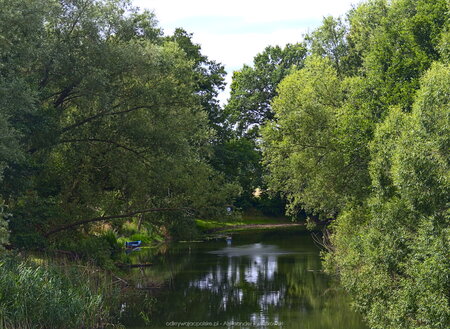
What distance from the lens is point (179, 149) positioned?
33219 mm

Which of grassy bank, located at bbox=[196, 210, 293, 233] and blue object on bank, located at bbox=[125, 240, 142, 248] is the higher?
blue object on bank, located at bbox=[125, 240, 142, 248]

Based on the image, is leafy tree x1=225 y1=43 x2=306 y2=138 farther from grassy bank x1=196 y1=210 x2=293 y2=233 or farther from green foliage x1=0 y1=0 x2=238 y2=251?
green foliage x1=0 y1=0 x2=238 y2=251

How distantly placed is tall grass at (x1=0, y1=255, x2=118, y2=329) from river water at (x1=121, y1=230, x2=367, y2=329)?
330 cm

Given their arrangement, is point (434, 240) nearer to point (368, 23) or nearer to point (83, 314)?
point (83, 314)

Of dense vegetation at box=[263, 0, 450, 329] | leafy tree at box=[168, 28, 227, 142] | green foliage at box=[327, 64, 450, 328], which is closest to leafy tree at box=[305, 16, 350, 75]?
dense vegetation at box=[263, 0, 450, 329]

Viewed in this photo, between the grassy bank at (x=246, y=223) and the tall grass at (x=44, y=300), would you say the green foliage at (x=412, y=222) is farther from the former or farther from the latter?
the grassy bank at (x=246, y=223)

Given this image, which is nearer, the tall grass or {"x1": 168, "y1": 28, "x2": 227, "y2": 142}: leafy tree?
the tall grass

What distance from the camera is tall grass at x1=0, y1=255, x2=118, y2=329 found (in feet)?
63.7

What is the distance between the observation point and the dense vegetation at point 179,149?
20797 millimetres

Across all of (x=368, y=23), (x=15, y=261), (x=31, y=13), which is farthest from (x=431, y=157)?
(x=368, y=23)

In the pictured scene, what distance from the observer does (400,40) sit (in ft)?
97.5

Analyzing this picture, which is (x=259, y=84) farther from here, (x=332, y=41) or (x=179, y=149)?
(x=179, y=149)

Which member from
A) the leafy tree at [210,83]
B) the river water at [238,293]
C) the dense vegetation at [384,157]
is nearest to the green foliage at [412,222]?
the dense vegetation at [384,157]

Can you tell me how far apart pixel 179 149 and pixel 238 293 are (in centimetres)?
894
